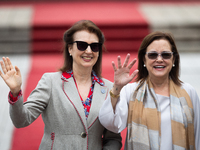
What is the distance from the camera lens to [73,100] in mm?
1973

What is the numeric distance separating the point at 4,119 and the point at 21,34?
2.45 m

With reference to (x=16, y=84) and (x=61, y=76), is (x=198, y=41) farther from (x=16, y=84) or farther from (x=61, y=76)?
(x=16, y=84)

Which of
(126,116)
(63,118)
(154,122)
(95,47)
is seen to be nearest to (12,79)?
(63,118)

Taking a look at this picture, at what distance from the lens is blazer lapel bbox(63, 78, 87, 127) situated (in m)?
1.93

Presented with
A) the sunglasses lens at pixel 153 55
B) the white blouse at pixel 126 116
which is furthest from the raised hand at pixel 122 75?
the sunglasses lens at pixel 153 55

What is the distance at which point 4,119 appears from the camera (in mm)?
3443

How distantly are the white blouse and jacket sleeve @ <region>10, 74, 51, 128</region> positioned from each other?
43cm

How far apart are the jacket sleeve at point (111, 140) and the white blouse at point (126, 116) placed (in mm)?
147

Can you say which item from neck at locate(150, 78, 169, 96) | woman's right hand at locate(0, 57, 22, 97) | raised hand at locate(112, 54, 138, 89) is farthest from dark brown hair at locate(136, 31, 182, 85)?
woman's right hand at locate(0, 57, 22, 97)

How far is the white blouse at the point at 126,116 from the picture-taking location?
6.17 ft

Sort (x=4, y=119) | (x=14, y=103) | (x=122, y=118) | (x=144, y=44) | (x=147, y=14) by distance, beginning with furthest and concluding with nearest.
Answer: (x=147, y=14)
(x=4, y=119)
(x=144, y=44)
(x=122, y=118)
(x=14, y=103)

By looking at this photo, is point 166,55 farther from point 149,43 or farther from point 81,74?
point 81,74

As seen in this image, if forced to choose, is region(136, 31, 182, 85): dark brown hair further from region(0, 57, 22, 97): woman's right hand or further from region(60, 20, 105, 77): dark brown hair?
region(0, 57, 22, 97): woman's right hand

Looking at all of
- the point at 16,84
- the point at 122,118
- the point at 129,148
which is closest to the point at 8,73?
the point at 16,84
